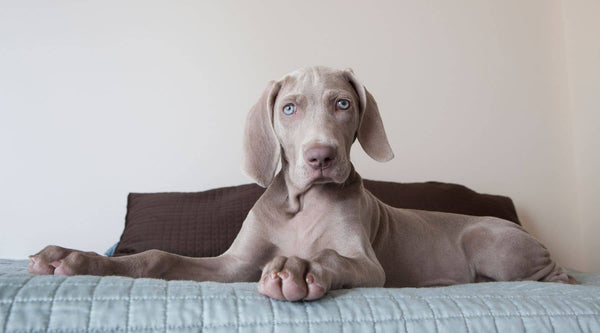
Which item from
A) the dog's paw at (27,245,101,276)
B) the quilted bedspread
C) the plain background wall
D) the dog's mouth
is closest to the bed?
the quilted bedspread

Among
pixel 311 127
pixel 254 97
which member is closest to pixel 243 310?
pixel 311 127

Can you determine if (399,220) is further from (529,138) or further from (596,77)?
(596,77)

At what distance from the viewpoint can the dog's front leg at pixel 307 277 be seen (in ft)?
3.59

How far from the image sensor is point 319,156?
1.66 metres

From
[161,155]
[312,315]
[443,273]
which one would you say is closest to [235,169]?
[161,155]

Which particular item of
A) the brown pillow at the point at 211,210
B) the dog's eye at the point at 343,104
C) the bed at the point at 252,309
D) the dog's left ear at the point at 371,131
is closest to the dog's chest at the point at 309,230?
the dog's left ear at the point at 371,131

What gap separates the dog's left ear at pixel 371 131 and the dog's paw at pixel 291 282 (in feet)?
2.99

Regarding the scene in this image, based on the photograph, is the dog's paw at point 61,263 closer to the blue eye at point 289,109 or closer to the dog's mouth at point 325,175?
the dog's mouth at point 325,175

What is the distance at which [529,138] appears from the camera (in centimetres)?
429

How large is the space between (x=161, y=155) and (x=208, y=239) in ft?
3.53

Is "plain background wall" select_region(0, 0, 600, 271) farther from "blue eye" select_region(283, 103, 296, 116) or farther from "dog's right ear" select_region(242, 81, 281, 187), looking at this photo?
"blue eye" select_region(283, 103, 296, 116)

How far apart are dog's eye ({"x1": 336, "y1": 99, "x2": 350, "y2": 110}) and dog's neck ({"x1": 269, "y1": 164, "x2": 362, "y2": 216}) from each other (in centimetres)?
31

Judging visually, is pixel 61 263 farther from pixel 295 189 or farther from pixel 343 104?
pixel 343 104

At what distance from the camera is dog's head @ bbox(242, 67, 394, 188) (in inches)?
67.7
